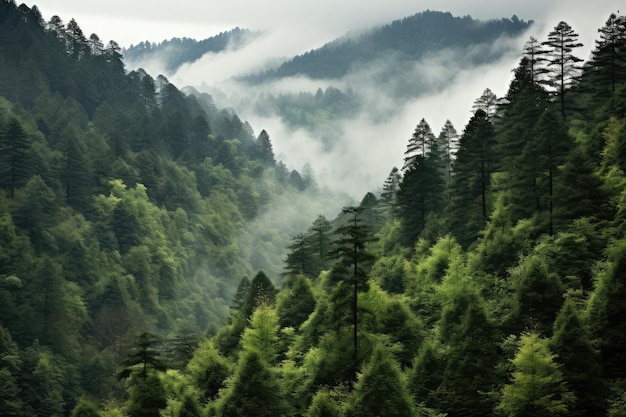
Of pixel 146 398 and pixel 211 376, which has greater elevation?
pixel 211 376

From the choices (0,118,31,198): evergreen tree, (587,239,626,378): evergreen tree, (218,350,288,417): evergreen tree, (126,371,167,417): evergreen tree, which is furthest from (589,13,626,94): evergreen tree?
(0,118,31,198): evergreen tree

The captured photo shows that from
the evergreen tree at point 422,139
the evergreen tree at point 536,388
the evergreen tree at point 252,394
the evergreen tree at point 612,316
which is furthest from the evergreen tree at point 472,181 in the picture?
the evergreen tree at point 252,394

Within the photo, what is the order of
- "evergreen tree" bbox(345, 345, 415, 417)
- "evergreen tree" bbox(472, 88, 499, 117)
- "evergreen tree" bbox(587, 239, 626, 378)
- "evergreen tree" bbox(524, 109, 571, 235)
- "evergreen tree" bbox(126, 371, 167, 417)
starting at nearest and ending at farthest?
"evergreen tree" bbox(587, 239, 626, 378) → "evergreen tree" bbox(345, 345, 415, 417) → "evergreen tree" bbox(126, 371, 167, 417) → "evergreen tree" bbox(524, 109, 571, 235) → "evergreen tree" bbox(472, 88, 499, 117)

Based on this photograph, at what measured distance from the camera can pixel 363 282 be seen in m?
44.0

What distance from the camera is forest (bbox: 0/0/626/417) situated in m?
37.6

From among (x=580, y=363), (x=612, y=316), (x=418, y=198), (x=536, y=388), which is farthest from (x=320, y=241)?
(x=536, y=388)

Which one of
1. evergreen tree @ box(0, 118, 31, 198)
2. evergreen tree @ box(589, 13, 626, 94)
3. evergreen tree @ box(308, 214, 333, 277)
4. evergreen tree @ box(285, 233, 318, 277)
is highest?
evergreen tree @ box(0, 118, 31, 198)

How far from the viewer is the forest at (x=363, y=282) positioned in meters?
37.6

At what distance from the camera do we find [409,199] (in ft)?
255

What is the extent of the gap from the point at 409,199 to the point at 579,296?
126 ft

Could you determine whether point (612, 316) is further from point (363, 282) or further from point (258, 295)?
point (258, 295)

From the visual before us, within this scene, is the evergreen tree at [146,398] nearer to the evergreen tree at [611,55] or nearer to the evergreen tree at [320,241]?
the evergreen tree at [320,241]

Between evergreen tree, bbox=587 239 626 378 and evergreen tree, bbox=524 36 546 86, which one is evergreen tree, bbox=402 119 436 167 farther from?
evergreen tree, bbox=587 239 626 378

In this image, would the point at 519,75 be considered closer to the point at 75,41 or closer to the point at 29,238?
the point at 29,238
